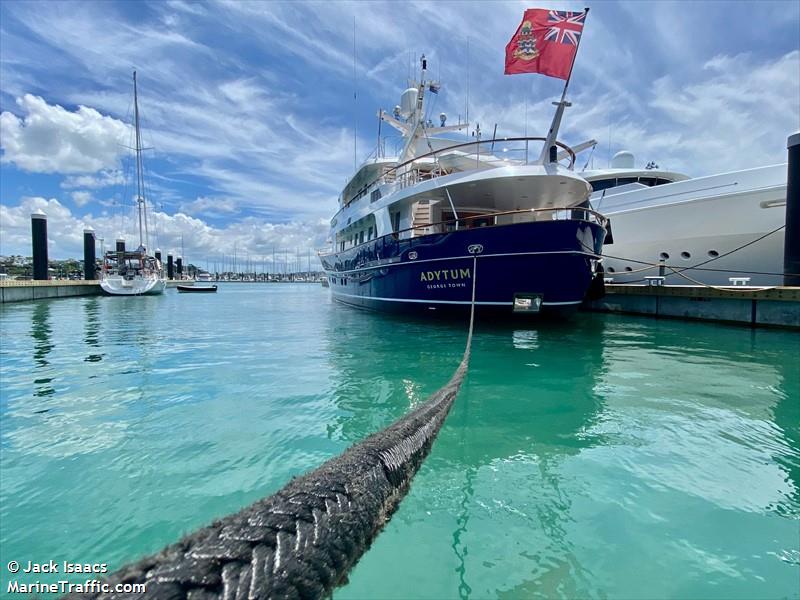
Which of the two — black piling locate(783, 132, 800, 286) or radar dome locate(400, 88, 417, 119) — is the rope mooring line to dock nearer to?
black piling locate(783, 132, 800, 286)

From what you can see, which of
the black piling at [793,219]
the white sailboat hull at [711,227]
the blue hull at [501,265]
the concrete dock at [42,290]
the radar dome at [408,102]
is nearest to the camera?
the blue hull at [501,265]

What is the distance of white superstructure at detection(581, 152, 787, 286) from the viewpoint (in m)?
13.1

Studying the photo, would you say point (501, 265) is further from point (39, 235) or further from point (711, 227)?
point (39, 235)

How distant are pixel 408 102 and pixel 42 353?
617 inches

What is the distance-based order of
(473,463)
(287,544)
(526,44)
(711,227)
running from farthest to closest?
1. (711,227)
2. (526,44)
3. (473,463)
4. (287,544)

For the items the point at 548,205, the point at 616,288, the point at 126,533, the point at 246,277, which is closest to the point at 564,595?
the point at 126,533

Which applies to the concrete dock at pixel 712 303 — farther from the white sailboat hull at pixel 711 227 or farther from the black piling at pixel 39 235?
the black piling at pixel 39 235

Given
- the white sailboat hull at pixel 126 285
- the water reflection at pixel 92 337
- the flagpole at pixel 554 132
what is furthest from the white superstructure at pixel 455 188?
the white sailboat hull at pixel 126 285

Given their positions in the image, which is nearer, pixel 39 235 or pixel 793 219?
pixel 793 219

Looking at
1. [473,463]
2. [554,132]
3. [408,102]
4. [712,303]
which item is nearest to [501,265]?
[554,132]

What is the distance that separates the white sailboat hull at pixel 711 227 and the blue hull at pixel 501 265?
4.28 m

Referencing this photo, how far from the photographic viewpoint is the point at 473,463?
10.5ft

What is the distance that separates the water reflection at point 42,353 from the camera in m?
5.38

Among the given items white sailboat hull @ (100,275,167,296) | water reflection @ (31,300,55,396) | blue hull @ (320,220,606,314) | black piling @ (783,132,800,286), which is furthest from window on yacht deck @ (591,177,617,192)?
white sailboat hull @ (100,275,167,296)
